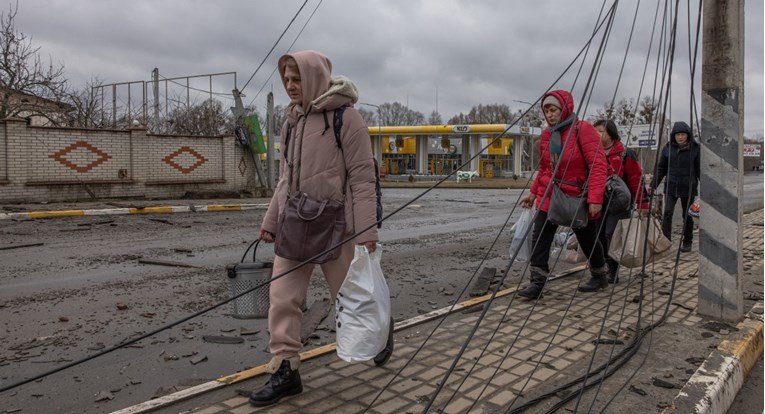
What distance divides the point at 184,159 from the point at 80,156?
138 inches

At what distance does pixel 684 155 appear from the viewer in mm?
8125

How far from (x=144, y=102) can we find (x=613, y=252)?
2645cm

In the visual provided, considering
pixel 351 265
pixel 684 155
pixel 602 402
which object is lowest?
pixel 602 402

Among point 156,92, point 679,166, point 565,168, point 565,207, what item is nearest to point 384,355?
point 565,168

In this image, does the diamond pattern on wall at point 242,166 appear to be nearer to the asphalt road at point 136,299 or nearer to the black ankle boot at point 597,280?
the asphalt road at point 136,299

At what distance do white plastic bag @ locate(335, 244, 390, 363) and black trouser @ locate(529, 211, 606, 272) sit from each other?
267 cm

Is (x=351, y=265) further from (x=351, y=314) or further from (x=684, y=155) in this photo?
(x=684, y=155)

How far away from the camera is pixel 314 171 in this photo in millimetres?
3164

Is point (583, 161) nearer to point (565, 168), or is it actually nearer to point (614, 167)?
point (565, 168)

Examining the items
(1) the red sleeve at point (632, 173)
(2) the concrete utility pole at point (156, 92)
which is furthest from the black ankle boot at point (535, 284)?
(2) the concrete utility pole at point (156, 92)

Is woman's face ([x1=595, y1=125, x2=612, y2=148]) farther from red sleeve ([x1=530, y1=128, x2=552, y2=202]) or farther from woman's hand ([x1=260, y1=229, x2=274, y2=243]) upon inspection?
woman's hand ([x1=260, y1=229, x2=274, y2=243])

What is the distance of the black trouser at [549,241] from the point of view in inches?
216

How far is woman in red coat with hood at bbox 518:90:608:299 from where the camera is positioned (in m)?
4.99

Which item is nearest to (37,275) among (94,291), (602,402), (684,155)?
(94,291)
